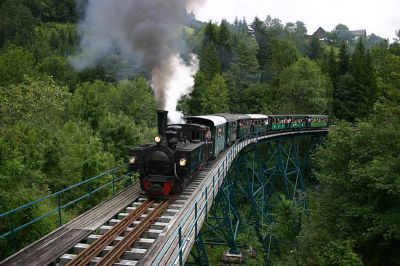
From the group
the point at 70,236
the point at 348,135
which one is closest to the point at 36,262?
the point at 70,236

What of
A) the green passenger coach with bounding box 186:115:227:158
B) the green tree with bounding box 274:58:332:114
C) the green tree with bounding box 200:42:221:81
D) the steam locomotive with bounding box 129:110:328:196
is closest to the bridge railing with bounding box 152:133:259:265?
the green passenger coach with bounding box 186:115:227:158

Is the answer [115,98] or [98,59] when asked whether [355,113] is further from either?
[98,59]

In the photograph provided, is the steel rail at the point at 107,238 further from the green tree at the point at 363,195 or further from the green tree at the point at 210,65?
the green tree at the point at 210,65

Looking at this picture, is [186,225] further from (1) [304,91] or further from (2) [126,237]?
(1) [304,91]

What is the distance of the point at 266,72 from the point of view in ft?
173

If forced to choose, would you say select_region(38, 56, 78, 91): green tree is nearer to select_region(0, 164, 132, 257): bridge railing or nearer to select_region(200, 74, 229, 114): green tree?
select_region(200, 74, 229, 114): green tree

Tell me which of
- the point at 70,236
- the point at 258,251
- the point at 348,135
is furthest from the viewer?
the point at 258,251

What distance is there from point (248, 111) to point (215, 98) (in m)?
4.98

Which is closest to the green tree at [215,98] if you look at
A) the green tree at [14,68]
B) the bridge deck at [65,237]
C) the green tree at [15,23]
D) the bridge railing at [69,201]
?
the green tree at [14,68]

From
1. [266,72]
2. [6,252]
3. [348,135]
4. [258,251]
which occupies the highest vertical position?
[266,72]

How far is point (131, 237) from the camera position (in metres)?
8.34

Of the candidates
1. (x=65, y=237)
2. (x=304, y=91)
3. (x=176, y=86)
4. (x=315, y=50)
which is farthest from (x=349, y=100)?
(x=65, y=237)

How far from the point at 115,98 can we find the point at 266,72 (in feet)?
73.5

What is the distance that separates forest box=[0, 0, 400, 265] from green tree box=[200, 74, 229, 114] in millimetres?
130
